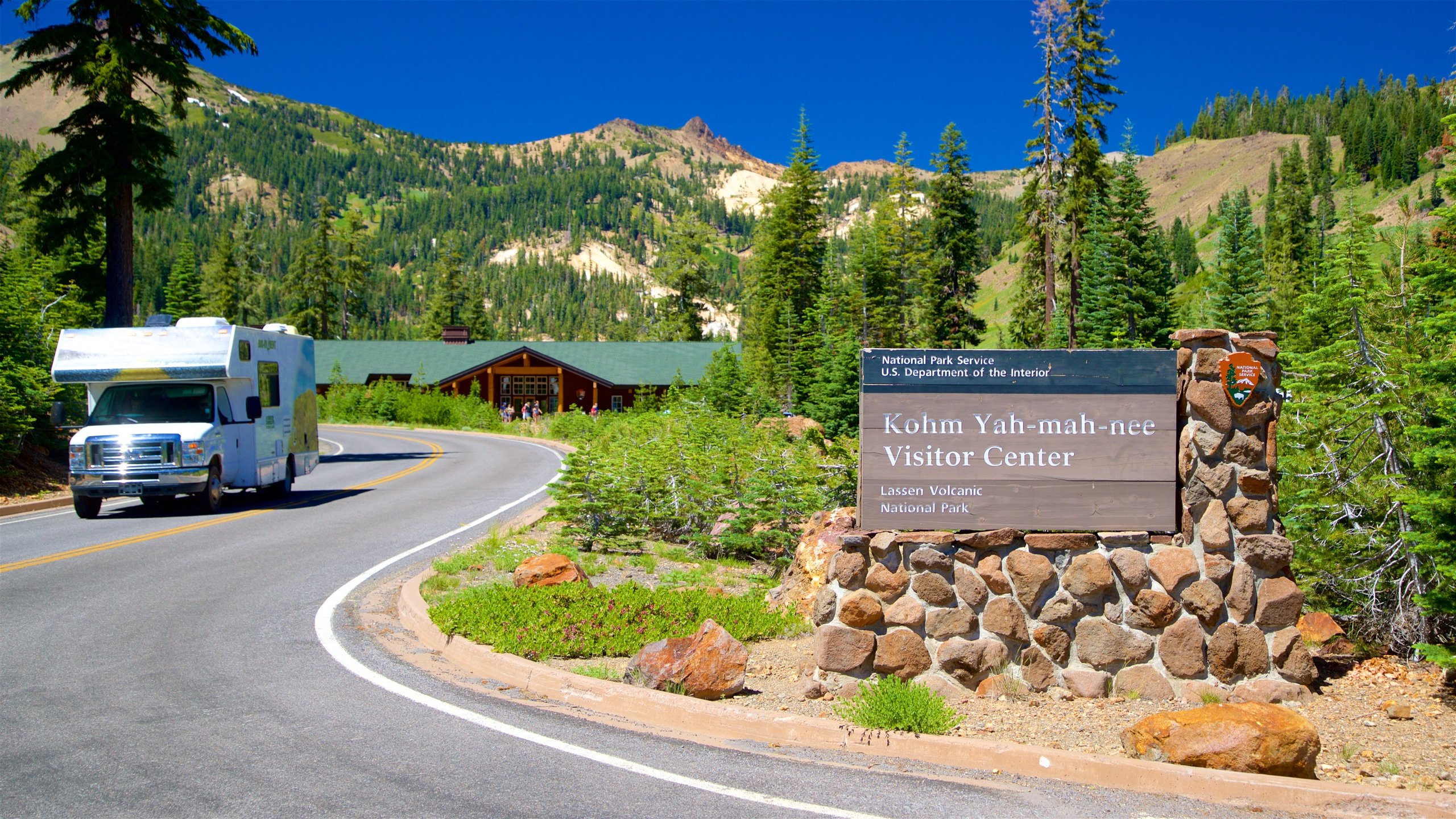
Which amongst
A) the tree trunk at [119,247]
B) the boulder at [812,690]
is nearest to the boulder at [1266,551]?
the boulder at [812,690]

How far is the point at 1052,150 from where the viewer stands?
126 feet

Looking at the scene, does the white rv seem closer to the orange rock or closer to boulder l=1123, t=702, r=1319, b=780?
boulder l=1123, t=702, r=1319, b=780

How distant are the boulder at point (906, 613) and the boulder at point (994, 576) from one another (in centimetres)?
45

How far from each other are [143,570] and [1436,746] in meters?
11.9

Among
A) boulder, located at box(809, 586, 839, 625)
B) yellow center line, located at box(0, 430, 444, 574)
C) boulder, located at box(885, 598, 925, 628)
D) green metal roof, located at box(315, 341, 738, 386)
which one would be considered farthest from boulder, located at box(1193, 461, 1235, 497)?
green metal roof, located at box(315, 341, 738, 386)

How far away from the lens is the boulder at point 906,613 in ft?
20.7

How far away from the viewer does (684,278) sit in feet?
281

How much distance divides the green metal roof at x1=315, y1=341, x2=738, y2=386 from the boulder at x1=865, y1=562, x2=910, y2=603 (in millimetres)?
56073

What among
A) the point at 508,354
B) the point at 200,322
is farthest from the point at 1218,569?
the point at 508,354

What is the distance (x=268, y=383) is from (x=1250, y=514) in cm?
1627

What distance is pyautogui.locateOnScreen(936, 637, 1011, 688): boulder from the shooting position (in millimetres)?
A: 6223

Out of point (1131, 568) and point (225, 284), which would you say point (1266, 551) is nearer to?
point (1131, 568)

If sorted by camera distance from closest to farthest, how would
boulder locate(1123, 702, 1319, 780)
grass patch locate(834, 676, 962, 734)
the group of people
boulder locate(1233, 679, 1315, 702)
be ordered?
boulder locate(1123, 702, 1319, 780) < grass patch locate(834, 676, 962, 734) < boulder locate(1233, 679, 1315, 702) < the group of people

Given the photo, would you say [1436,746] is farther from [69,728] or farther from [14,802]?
[69,728]
